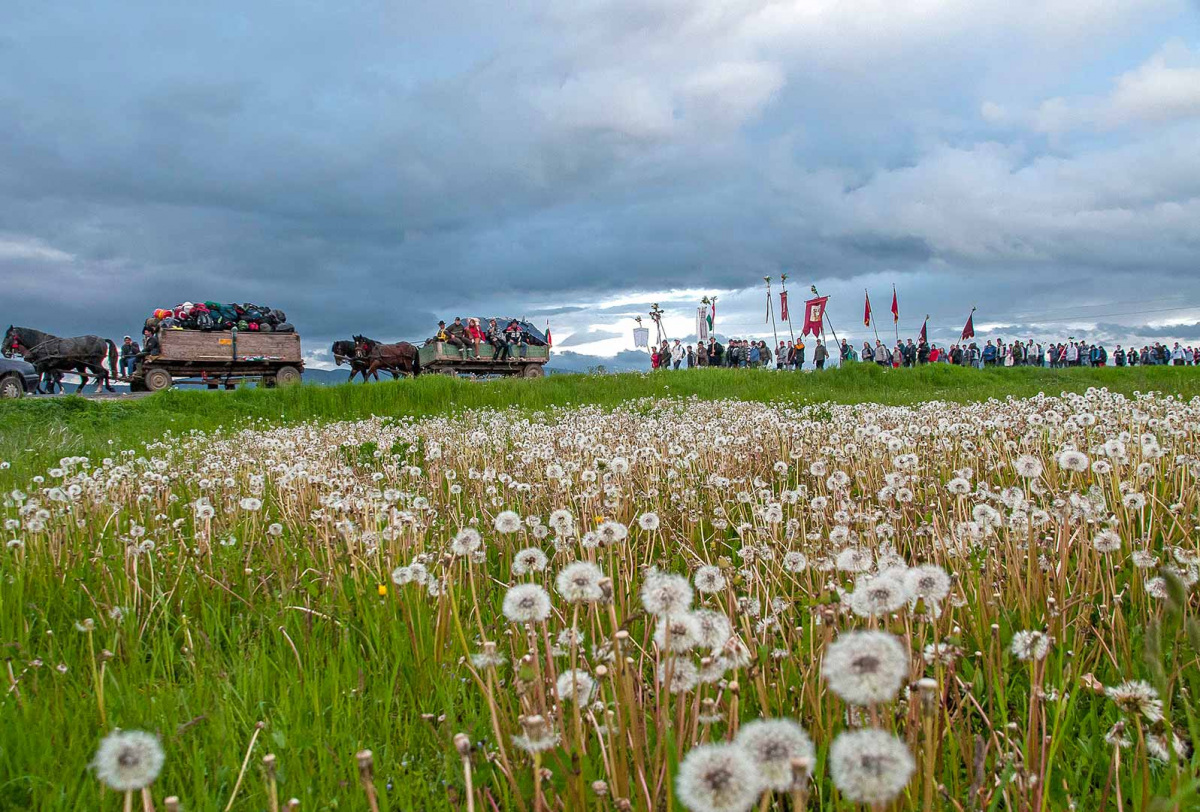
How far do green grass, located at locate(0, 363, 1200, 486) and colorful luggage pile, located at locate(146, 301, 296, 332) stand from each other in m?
10.3

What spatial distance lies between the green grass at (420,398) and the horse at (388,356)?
14.4m

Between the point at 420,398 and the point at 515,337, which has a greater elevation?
the point at 515,337

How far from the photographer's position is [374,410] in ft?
59.0

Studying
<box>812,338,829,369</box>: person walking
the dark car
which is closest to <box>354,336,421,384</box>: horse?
the dark car

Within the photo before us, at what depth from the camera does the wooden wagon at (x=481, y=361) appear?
35.1 m

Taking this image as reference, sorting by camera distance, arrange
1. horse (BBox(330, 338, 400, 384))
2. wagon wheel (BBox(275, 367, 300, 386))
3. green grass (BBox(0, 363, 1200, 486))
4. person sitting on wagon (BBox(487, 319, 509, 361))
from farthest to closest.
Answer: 1. person sitting on wagon (BBox(487, 319, 509, 361))
2. horse (BBox(330, 338, 400, 384))
3. wagon wheel (BBox(275, 367, 300, 386))
4. green grass (BBox(0, 363, 1200, 486))

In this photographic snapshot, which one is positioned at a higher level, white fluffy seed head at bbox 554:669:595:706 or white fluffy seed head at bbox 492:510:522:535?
white fluffy seed head at bbox 492:510:522:535

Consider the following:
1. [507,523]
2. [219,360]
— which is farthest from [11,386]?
[507,523]

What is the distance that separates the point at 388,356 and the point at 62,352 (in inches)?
522

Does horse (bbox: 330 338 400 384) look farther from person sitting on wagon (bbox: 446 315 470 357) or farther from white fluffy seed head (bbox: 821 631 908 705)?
white fluffy seed head (bbox: 821 631 908 705)

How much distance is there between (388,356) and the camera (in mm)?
34781

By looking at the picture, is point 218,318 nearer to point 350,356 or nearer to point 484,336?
point 350,356

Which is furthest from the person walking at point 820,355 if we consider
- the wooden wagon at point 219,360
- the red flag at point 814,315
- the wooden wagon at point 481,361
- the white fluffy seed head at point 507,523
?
the white fluffy seed head at point 507,523

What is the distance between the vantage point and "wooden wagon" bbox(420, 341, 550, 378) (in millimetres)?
35062
